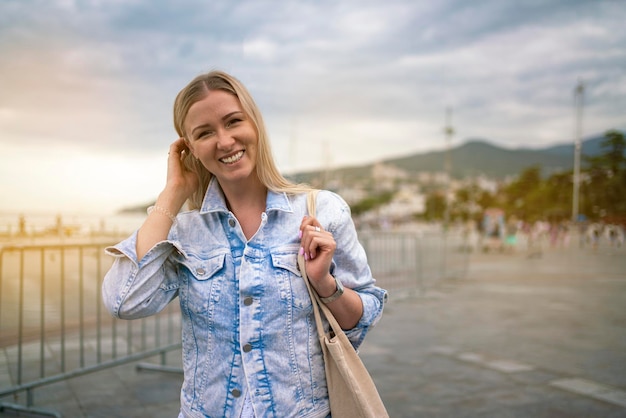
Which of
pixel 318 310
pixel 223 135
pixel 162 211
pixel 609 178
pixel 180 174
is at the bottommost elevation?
pixel 318 310

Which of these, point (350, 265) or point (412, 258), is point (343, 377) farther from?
point (412, 258)

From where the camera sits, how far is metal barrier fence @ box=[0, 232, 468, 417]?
412cm

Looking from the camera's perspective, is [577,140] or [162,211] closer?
[162,211]

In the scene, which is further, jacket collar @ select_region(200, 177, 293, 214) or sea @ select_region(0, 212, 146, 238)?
sea @ select_region(0, 212, 146, 238)

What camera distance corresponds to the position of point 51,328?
18.9 ft

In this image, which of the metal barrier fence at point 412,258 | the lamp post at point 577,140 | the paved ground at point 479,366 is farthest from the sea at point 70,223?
the lamp post at point 577,140

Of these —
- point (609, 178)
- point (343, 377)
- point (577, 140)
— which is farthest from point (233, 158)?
point (577, 140)

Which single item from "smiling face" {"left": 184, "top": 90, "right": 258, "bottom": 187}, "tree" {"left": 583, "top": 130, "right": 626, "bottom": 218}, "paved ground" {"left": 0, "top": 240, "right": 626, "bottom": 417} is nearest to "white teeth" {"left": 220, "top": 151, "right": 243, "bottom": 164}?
"smiling face" {"left": 184, "top": 90, "right": 258, "bottom": 187}

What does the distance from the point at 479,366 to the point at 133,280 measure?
4.22m

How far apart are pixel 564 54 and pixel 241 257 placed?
20.9 metres

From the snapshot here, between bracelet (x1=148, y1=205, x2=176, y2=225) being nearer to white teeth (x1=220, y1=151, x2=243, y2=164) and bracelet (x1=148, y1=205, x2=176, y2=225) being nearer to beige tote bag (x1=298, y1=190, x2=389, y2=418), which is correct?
white teeth (x1=220, y1=151, x2=243, y2=164)

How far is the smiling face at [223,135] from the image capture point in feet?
5.04

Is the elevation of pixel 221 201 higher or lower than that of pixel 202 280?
higher

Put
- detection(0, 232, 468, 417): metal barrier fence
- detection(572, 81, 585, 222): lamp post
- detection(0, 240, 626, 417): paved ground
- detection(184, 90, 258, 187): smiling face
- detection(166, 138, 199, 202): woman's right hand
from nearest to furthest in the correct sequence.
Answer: detection(184, 90, 258, 187): smiling face < detection(166, 138, 199, 202): woman's right hand < detection(0, 240, 626, 417): paved ground < detection(0, 232, 468, 417): metal barrier fence < detection(572, 81, 585, 222): lamp post
